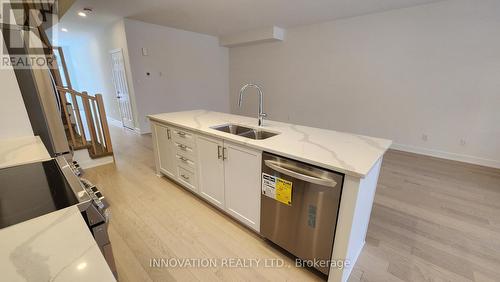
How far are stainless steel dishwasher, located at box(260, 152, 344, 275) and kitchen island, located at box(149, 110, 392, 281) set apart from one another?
46 millimetres

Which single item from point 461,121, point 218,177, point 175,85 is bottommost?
point 218,177

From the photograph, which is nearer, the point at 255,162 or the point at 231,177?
the point at 255,162

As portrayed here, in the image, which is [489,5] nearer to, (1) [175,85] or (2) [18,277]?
(2) [18,277]

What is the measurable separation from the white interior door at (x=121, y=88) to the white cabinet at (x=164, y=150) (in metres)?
2.92

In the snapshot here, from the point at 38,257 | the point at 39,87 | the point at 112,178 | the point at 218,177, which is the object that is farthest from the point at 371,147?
the point at 112,178

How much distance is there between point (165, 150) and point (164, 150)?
0.03 meters

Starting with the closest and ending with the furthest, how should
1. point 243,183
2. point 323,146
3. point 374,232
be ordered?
point 323,146
point 243,183
point 374,232

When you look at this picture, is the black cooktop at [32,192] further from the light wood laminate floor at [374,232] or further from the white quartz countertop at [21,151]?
the light wood laminate floor at [374,232]

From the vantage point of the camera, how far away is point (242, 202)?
5.85 ft

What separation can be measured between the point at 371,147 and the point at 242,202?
1081mm

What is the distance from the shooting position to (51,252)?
1.68 feet

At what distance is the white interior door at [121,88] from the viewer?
483 cm

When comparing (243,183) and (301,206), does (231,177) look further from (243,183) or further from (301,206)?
(301,206)

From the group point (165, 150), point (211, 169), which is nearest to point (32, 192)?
point (211, 169)
